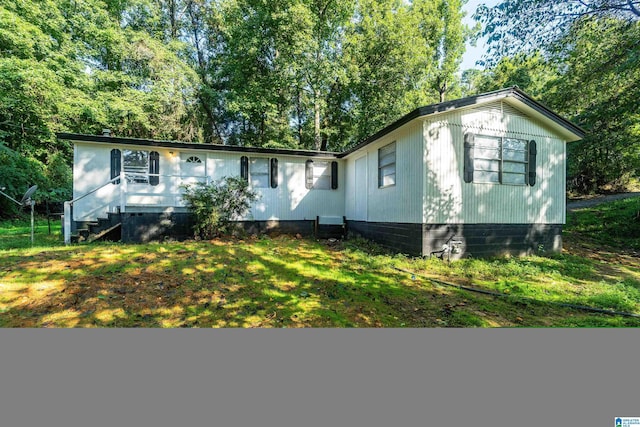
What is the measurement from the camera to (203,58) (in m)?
19.0

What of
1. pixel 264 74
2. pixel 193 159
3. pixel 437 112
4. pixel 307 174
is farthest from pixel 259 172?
pixel 264 74

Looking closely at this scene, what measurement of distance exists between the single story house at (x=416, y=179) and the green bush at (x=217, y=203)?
0.63 metres

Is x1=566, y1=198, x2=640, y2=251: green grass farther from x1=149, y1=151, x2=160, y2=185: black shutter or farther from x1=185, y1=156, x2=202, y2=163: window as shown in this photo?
x1=149, y1=151, x2=160, y2=185: black shutter

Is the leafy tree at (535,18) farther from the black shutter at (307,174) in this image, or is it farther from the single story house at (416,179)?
the black shutter at (307,174)

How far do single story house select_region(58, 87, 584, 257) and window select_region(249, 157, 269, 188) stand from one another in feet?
0.12

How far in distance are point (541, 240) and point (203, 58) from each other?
2153cm

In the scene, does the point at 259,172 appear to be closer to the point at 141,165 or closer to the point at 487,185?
the point at 141,165

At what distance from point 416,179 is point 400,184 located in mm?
671

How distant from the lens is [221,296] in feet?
13.2

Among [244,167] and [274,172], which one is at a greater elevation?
[244,167]

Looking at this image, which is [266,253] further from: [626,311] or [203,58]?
[203,58]

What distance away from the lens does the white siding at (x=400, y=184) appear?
6980 mm

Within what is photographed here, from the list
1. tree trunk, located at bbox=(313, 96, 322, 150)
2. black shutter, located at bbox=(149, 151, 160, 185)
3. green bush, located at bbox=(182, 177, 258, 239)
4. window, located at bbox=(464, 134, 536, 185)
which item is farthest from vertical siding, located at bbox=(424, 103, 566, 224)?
tree trunk, located at bbox=(313, 96, 322, 150)

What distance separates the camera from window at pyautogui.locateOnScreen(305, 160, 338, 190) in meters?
10.7
